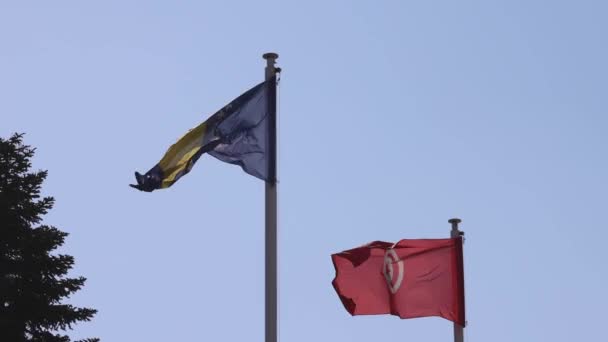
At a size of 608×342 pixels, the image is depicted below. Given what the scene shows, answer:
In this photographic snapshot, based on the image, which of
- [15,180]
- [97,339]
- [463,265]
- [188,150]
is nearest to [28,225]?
[15,180]

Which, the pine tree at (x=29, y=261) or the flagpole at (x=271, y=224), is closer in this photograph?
the flagpole at (x=271, y=224)

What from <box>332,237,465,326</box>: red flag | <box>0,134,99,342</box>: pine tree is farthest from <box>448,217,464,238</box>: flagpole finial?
<box>0,134,99,342</box>: pine tree

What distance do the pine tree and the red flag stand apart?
8436 mm

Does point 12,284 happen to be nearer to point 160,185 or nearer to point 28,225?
point 28,225

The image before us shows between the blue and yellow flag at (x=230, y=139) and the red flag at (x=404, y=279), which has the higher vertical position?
the blue and yellow flag at (x=230, y=139)

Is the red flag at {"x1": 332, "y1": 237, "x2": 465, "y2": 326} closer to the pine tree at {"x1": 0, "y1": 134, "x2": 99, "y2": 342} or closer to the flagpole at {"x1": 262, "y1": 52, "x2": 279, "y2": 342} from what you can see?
the flagpole at {"x1": 262, "y1": 52, "x2": 279, "y2": 342}

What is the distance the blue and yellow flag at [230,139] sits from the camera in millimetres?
18266

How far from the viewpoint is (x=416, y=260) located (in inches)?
752

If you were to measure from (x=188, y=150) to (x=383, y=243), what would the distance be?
322 centimetres

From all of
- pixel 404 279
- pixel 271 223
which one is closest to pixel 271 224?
pixel 271 223

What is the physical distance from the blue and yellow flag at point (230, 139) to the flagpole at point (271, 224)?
0.24 ft

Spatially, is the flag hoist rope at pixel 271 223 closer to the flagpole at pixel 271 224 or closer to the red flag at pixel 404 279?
the flagpole at pixel 271 224

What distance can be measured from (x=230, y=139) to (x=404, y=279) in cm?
326

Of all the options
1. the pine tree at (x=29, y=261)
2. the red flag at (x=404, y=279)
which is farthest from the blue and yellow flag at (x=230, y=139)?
the pine tree at (x=29, y=261)
